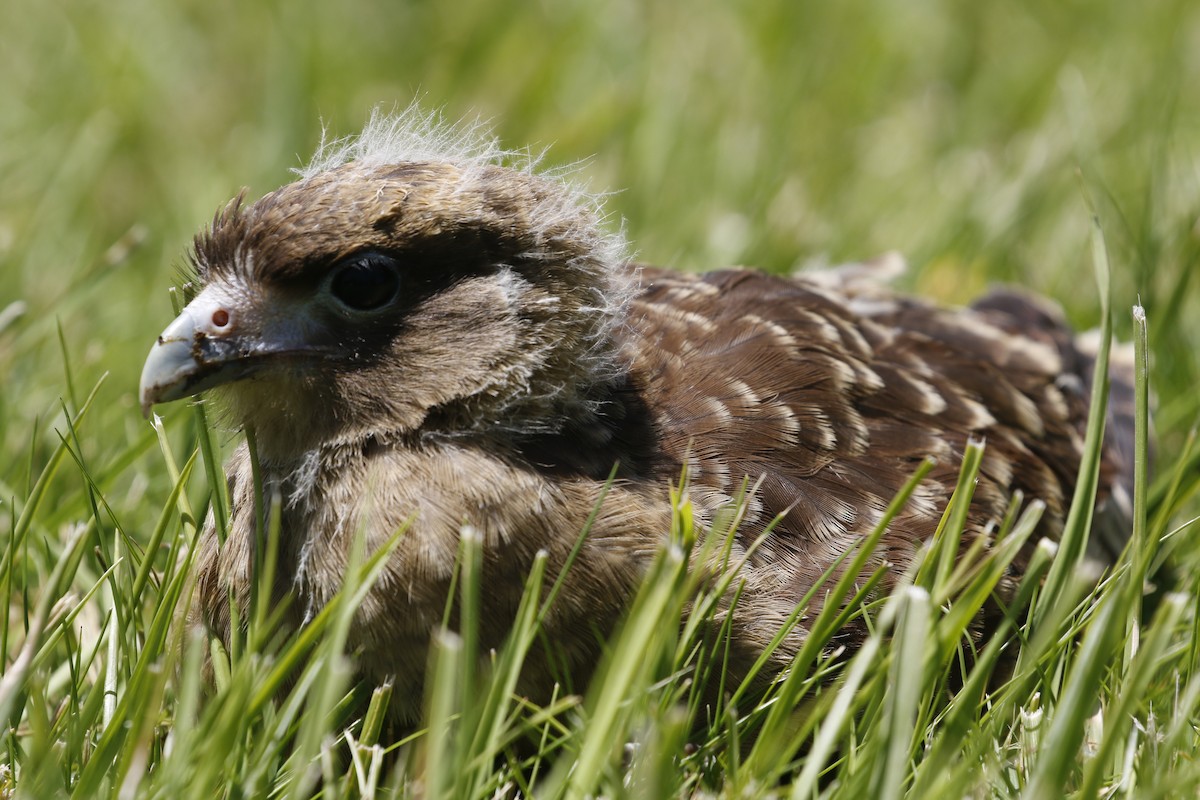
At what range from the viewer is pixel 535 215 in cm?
277

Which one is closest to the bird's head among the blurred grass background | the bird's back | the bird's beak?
the bird's beak

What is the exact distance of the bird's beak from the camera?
2578 millimetres

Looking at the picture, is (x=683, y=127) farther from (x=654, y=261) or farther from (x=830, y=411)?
(x=830, y=411)

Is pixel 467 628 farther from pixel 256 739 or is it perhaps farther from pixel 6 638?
pixel 6 638

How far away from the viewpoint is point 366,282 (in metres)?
2.66

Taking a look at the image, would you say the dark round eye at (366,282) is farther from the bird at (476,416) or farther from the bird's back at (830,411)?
the bird's back at (830,411)

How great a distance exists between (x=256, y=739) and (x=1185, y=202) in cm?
390

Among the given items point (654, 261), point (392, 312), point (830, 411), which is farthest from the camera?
point (654, 261)

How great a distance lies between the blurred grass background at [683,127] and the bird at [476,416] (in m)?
1.17

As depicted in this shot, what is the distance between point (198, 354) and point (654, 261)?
101 inches

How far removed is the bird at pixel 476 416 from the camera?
8.45 feet

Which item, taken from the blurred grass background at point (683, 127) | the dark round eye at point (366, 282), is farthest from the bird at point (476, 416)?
the blurred grass background at point (683, 127)

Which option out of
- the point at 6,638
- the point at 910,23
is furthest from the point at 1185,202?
the point at 6,638

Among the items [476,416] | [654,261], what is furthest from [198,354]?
[654,261]
